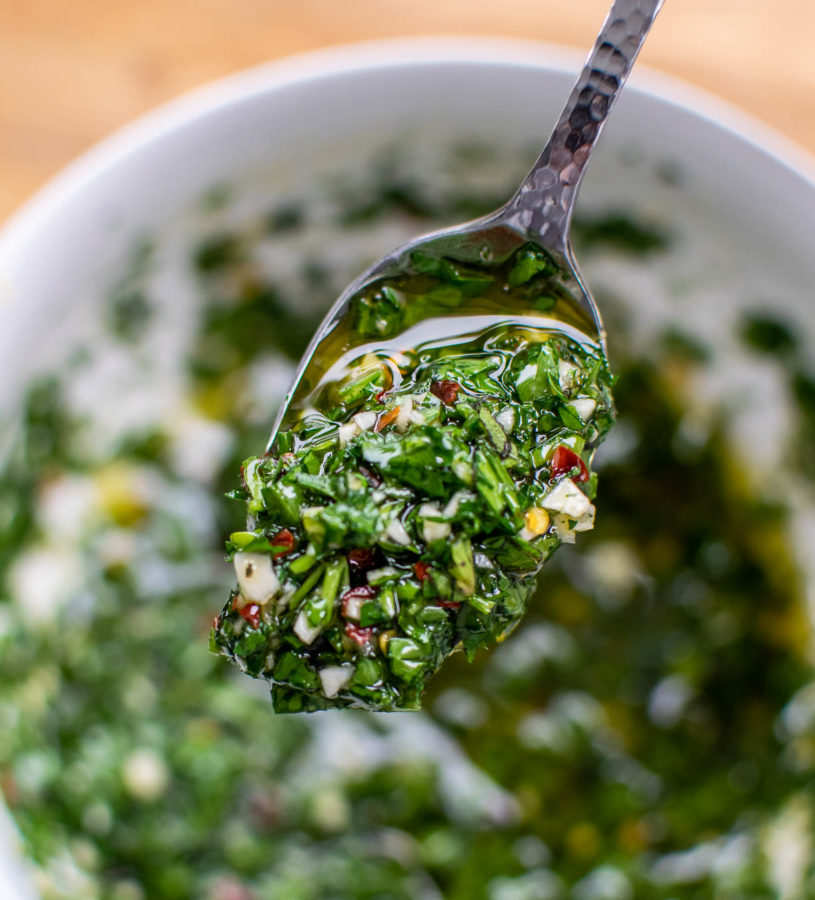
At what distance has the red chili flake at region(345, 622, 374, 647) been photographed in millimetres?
749

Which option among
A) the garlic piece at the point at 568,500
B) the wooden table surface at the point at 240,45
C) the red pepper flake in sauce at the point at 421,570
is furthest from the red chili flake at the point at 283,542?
the wooden table surface at the point at 240,45

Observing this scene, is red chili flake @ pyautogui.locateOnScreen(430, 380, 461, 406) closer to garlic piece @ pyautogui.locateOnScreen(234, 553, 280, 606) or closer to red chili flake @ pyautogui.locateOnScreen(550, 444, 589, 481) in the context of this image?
red chili flake @ pyautogui.locateOnScreen(550, 444, 589, 481)

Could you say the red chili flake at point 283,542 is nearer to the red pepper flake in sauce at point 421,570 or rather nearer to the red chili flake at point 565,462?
the red pepper flake in sauce at point 421,570

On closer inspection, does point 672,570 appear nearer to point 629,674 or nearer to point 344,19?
point 629,674

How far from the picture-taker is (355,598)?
75cm

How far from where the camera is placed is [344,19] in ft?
4.09

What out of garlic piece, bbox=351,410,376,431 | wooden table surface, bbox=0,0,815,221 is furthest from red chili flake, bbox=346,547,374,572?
wooden table surface, bbox=0,0,815,221

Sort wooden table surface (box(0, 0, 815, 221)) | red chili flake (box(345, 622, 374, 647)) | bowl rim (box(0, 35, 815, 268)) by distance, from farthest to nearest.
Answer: wooden table surface (box(0, 0, 815, 221)) → bowl rim (box(0, 35, 815, 268)) → red chili flake (box(345, 622, 374, 647))

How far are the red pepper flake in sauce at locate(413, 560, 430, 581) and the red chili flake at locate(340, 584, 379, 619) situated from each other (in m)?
0.04

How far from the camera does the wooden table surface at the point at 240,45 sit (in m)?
1.23

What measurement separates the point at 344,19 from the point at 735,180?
585 mm

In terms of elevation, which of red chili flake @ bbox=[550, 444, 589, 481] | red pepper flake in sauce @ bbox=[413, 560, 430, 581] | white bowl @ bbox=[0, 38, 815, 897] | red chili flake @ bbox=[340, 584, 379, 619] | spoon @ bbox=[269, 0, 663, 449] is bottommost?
red chili flake @ bbox=[340, 584, 379, 619]

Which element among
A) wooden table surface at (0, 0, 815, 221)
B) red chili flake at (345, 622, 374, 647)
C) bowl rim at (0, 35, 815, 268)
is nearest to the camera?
red chili flake at (345, 622, 374, 647)

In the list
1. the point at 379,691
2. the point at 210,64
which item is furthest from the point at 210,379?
the point at 379,691
